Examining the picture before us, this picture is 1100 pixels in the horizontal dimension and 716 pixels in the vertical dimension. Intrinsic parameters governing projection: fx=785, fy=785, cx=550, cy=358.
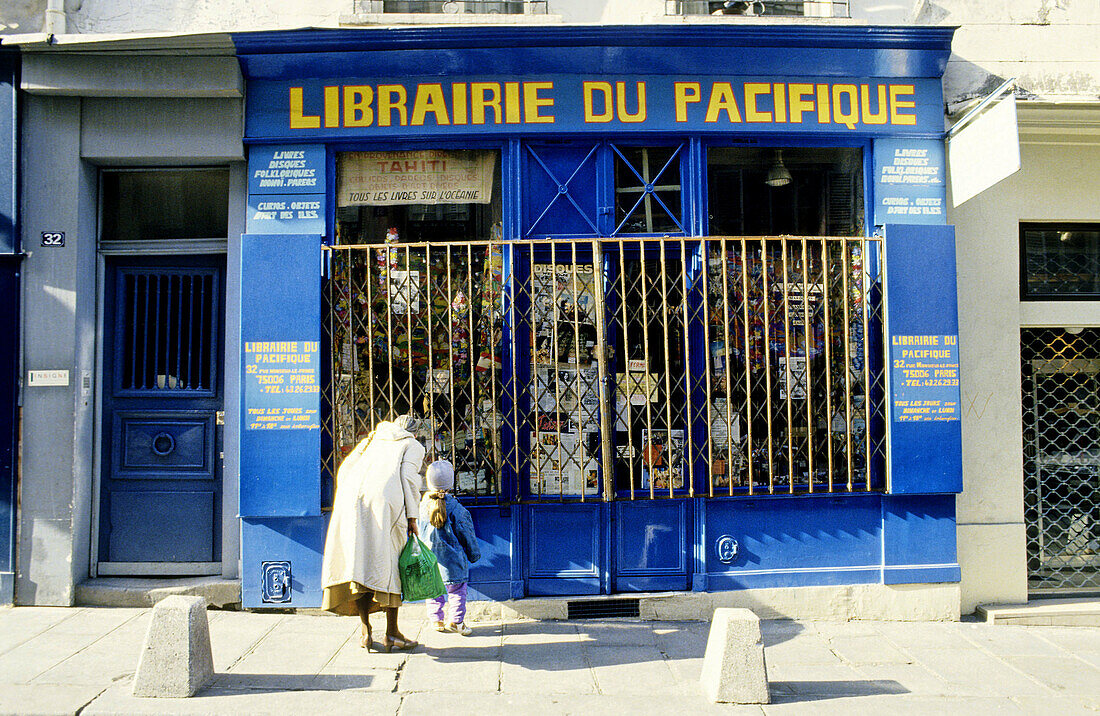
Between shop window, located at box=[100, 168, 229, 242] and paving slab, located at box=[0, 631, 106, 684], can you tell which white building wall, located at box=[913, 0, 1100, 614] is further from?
paving slab, located at box=[0, 631, 106, 684]

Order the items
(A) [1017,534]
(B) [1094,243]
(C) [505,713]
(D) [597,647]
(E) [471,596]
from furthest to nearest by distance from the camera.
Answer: (B) [1094,243] < (A) [1017,534] < (E) [471,596] < (D) [597,647] < (C) [505,713]

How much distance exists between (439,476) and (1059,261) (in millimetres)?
5852

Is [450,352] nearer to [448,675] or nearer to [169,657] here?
[448,675]

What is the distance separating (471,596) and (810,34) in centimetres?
528

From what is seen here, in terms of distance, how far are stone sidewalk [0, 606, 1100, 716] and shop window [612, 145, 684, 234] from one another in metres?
3.24

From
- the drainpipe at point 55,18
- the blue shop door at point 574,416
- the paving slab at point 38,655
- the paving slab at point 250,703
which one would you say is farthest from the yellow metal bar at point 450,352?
the drainpipe at point 55,18

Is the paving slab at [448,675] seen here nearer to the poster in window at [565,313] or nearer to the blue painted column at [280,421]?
the blue painted column at [280,421]

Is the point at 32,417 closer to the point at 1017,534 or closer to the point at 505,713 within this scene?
the point at 505,713

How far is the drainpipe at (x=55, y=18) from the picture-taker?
6441 millimetres

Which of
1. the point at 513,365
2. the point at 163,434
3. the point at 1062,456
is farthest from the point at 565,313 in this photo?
the point at 1062,456

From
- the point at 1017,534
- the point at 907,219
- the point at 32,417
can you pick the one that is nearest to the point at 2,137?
the point at 32,417

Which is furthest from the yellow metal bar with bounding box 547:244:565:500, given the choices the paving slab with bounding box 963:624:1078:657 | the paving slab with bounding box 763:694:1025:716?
the paving slab with bounding box 963:624:1078:657

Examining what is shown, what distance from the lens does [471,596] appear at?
6258mm

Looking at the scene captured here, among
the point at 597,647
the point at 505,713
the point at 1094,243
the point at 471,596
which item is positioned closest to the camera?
the point at 505,713
